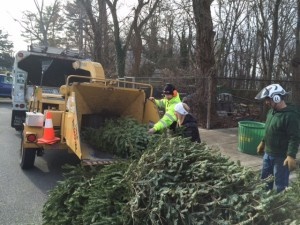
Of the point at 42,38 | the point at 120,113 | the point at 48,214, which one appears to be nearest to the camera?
the point at 48,214

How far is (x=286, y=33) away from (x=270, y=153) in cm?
2488

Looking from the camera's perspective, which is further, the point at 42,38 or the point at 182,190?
the point at 42,38

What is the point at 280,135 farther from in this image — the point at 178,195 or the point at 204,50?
the point at 204,50

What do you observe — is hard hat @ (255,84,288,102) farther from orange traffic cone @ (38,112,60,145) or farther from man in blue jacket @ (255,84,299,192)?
orange traffic cone @ (38,112,60,145)

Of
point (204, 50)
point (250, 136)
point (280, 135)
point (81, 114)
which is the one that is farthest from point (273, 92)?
point (204, 50)

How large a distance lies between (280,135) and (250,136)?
3.83 m

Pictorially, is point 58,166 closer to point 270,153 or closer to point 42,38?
point 270,153

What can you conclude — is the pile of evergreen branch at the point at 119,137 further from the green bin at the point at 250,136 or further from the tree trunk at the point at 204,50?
the tree trunk at the point at 204,50

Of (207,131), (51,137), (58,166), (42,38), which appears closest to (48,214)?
(51,137)

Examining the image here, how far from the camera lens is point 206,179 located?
9.28 ft

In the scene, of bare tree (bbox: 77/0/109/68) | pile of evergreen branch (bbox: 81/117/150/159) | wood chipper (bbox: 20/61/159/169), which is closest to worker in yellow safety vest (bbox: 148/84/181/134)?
pile of evergreen branch (bbox: 81/117/150/159)

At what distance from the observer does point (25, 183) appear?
239 inches

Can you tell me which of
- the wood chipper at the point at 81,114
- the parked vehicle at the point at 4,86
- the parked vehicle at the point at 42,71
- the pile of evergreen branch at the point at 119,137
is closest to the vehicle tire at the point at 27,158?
the wood chipper at the point at 81,114

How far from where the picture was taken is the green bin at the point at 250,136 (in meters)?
8.04
